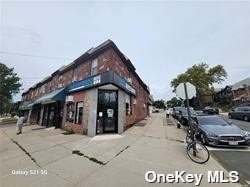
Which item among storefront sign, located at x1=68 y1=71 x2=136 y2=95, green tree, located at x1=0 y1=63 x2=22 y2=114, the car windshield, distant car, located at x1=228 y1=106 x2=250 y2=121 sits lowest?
the car windshield

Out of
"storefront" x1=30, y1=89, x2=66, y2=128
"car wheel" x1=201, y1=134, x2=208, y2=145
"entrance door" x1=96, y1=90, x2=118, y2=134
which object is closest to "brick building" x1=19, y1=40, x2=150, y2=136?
"entrance door" x1=96, y1=90, x2=118, y2=134

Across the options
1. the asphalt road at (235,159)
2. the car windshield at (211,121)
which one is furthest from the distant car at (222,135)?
the asphalt road at (235,159)

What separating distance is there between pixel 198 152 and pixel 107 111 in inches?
248

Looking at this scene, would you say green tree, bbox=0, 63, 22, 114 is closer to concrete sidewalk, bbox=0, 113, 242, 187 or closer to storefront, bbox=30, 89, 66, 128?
storefront, bbox=30, 89, 66, 128

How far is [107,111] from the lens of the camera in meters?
10.2

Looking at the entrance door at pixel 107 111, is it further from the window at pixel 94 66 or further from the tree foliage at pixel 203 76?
the tree foliage at pixel 203 76

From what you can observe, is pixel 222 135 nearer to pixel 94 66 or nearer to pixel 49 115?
pixel 94 66

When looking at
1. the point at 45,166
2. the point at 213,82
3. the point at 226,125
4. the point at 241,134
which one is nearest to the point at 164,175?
the point at 45,166

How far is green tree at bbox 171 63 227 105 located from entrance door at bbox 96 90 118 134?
37484 millimetres

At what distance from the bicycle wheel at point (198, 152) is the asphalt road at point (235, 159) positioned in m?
0.53

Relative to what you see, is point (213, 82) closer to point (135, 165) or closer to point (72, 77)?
point (72, 77)

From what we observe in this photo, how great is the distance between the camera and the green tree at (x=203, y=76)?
41188 mm

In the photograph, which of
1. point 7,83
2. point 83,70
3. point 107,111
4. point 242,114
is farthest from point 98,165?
point 7,83

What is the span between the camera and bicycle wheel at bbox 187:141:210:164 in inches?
201
